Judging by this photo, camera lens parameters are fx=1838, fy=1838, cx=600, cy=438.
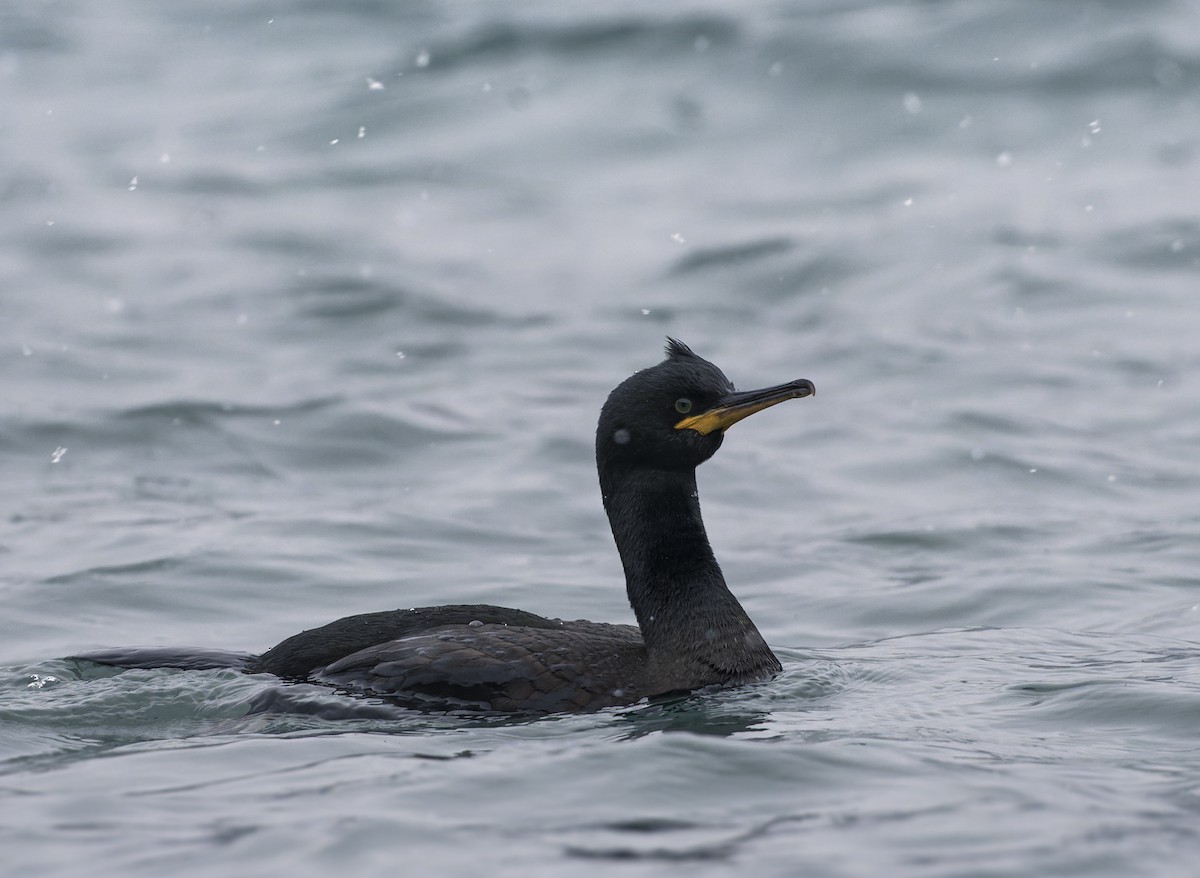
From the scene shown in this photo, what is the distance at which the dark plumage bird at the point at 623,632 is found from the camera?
6.31m

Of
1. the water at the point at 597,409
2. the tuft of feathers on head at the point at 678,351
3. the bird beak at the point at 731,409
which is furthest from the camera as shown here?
the tuft of feathers on head at the point at 678,351

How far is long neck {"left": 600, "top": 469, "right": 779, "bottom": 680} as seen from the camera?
6676 mm

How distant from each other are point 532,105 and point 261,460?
353 inches

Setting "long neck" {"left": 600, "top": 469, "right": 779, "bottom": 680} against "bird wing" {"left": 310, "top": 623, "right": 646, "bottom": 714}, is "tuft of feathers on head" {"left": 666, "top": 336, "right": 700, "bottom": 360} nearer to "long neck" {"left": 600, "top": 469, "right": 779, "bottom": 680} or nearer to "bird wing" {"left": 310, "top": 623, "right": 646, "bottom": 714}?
"long neck" {"left": 600, "top": 469, "right": 779, "bottom": 680}

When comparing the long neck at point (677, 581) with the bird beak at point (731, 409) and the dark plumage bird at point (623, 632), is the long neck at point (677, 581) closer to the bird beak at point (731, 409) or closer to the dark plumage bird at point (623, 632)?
the dark plumage bird at point (623, 632)

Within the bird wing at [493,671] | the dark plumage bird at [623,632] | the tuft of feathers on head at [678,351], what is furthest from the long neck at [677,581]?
the tuft of feathers on head at [678,351]

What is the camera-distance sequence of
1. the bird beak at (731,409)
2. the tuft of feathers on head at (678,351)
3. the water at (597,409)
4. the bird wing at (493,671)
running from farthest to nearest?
1. the tuft of feathers on head at (678,351)
2. the bird beak at (731,409)
3. the bird wing at (493,671)
4. the water at (597,409)

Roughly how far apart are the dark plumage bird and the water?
0.54ft

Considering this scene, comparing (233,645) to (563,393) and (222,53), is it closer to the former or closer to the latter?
(563,393)

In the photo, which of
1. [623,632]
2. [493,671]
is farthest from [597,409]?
[493,671]

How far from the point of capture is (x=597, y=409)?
43.7 ft

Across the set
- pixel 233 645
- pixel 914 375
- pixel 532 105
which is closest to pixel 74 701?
pixel 233 645

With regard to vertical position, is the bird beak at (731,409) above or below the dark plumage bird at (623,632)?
above

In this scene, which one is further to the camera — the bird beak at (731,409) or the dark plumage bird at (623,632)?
the bird beak at (731,409)
